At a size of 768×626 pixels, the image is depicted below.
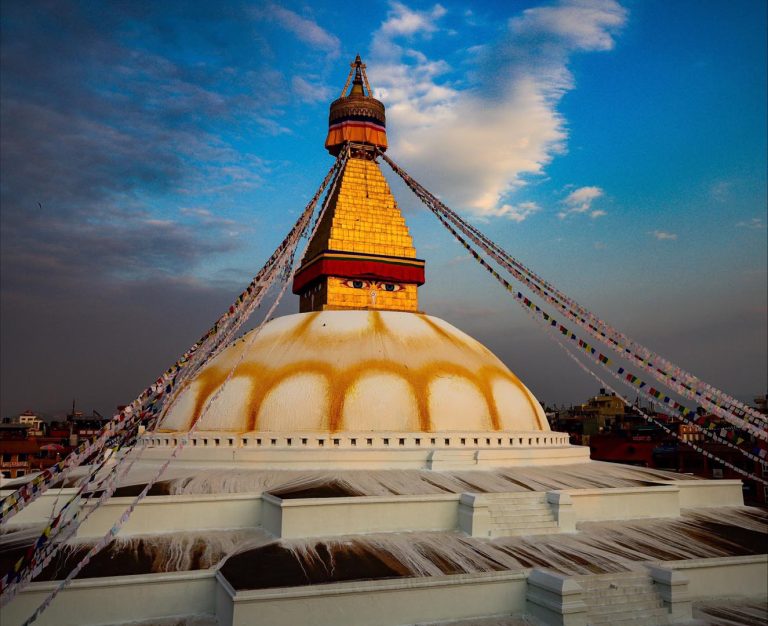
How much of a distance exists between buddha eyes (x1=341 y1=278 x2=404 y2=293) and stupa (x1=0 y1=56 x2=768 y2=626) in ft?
0.11

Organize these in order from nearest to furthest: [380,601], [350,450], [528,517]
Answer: [380,601], [528,517], [350,450]

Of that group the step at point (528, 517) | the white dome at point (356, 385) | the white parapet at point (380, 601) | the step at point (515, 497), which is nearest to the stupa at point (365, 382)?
the white dome at point (356, 385)

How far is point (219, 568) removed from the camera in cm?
757

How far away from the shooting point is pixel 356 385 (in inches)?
461

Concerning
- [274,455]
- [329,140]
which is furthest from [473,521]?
[329,140]

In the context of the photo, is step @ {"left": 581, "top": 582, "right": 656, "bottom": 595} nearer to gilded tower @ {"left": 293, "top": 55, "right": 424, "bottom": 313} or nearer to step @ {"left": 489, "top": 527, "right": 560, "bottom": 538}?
step @ {"left": 489, "top": 527, "right": 560, "bottom": 538}

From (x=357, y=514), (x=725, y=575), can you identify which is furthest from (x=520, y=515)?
(x=725, y=575)

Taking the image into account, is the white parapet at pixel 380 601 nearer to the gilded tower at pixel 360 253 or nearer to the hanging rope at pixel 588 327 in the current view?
the hanging rope at pixel 588 327

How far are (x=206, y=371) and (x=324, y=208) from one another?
16.2 ft

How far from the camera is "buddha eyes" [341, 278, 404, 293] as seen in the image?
14766 millimetres

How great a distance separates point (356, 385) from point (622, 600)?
18.8 ft

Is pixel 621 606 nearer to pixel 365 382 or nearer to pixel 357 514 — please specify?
pixel 357 514

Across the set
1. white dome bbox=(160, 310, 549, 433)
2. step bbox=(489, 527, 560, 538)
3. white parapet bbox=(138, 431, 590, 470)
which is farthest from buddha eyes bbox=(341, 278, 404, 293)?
step bbox=(489, 527, 560, 538)

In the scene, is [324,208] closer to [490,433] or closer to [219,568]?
[490,433]
